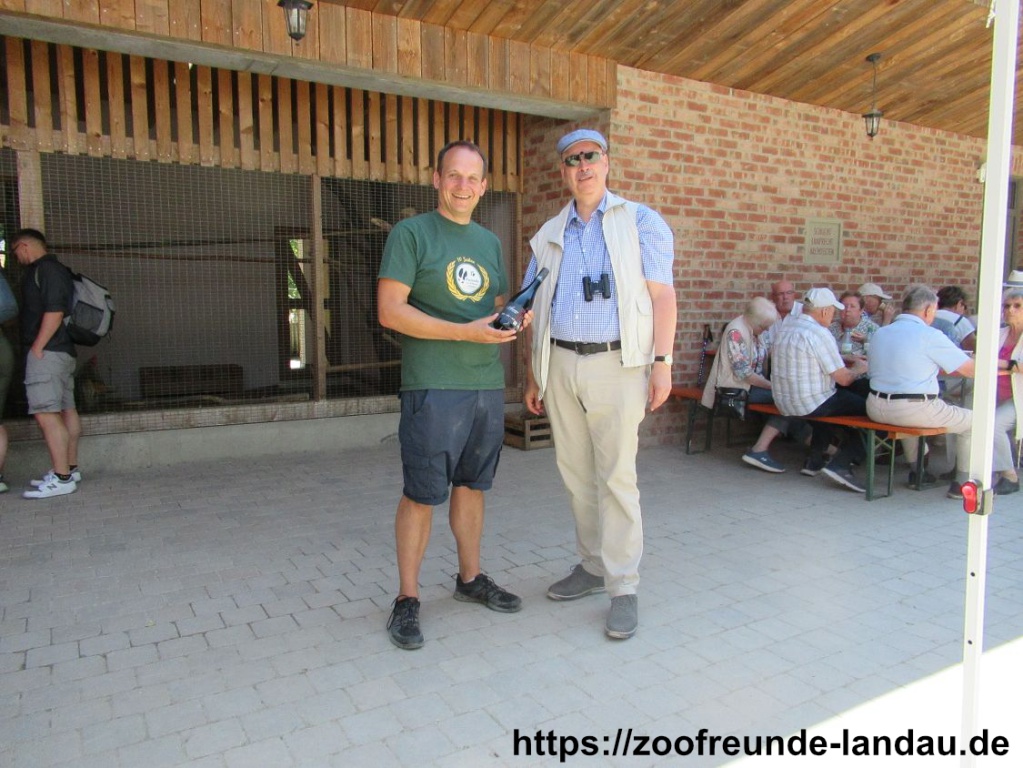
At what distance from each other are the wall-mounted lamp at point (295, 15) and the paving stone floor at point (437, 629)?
3.01 metres

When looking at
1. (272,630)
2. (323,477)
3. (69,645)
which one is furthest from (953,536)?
(69,645)

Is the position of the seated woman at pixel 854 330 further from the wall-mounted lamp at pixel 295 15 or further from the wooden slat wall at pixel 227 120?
the wall-mounted lamp at pixel 295 15

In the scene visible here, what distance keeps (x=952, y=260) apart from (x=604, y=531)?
25.4 feet

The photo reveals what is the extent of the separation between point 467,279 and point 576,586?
1.51 m

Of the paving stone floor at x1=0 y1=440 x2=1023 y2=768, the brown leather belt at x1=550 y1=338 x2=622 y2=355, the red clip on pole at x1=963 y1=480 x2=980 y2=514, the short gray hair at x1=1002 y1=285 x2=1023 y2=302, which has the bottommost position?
the paving stone floor at x1=0 y1=440 x2=1023 y2=768

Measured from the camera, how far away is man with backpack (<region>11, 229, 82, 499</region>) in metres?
5.19

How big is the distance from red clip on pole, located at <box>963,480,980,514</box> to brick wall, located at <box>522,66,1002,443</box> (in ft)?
16.2

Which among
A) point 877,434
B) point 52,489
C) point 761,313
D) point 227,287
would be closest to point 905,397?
point 877,434

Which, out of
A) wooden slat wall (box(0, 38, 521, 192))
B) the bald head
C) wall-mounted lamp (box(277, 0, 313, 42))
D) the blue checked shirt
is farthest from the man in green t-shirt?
the bald head

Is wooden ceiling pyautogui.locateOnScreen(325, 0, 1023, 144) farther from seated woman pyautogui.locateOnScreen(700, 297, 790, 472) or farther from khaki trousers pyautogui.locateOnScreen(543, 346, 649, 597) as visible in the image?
khaki trousers pyautogui.locateOnScreen(543, 346, 649, 597)

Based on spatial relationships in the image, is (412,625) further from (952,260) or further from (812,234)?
(952,260)

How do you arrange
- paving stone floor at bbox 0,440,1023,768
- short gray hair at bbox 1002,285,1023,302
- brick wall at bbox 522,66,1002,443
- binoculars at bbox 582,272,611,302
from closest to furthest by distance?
paving stone floor at bbox 0,440,1023,768 → binoculars at bbox 582,272,611,302 → short gray hair at bbox 1002,285,1023,302 → brick wall at bbox 522,66,1002,443

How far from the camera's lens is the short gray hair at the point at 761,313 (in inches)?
247

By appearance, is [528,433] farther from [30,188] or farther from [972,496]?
[972,496]
